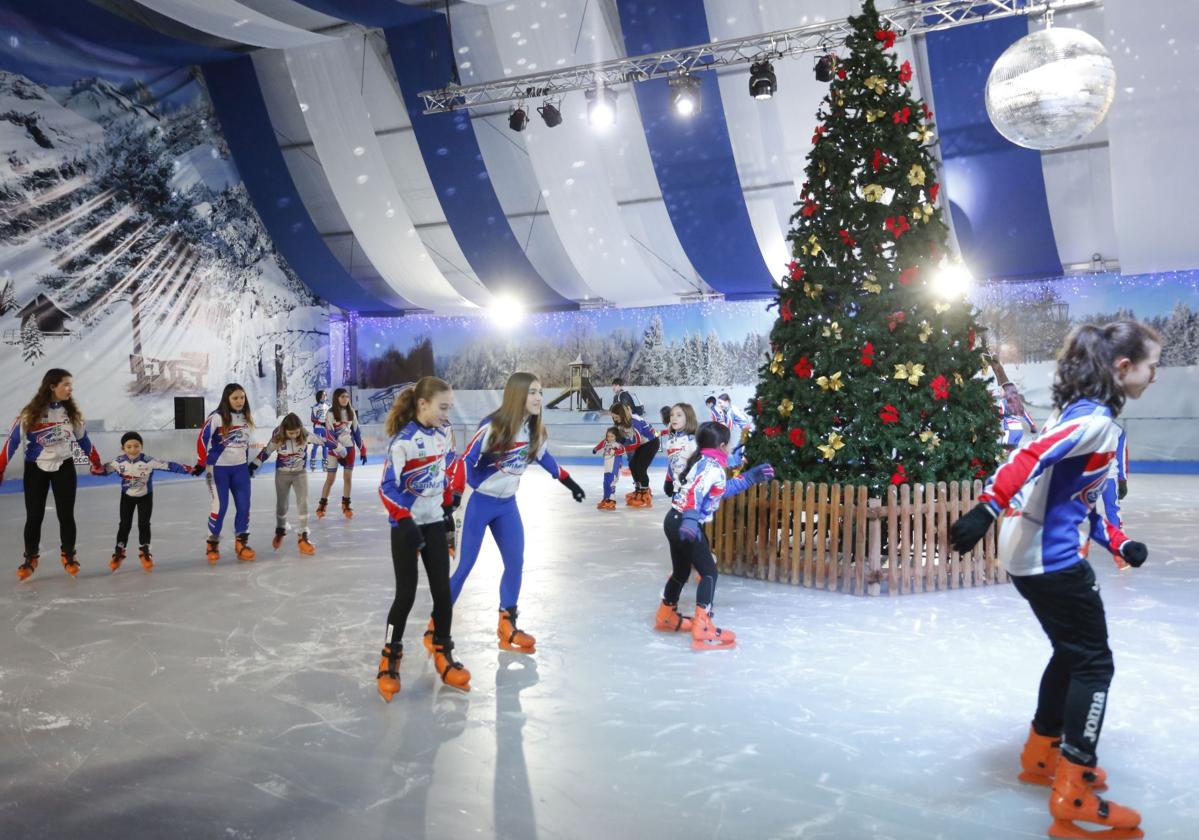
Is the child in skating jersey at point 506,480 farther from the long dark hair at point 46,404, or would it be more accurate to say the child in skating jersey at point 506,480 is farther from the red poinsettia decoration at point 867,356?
the long dark hair at point 46,404

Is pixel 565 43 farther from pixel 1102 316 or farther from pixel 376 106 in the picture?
pixel 1102 316

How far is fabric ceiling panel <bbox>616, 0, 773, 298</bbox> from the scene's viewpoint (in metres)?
13.9

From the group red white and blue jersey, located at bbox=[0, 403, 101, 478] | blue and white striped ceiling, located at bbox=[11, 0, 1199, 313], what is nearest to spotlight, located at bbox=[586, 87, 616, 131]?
blue and white striped ceiling, located at bbox=[11, 0, 1199, 313]

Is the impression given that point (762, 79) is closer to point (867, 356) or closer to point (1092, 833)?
point (867, 356)

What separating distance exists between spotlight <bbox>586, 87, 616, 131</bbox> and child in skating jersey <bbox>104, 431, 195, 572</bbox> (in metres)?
8.28

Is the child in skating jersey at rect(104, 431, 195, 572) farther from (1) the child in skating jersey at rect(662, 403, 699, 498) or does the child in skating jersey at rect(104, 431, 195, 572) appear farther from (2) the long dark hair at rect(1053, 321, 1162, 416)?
(2) the long dark hair at rect(1053, 321, 1162, 416)

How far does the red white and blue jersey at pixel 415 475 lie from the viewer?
423 cm

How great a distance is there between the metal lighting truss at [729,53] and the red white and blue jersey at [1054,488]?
30.0 feet

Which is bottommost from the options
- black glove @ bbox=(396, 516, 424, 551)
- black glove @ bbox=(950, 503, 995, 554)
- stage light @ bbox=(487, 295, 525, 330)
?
black glove @ bbox=(950, 503, 995, 554)

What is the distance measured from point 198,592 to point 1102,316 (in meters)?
15.9

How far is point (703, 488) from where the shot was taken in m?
5.06

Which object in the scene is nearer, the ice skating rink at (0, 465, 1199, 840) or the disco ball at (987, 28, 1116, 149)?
the ice skating rink at (0, 465, 1199, 840)

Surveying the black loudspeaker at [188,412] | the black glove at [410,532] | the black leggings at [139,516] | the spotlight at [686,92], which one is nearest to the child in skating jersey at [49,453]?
the black leggings at [139,516]

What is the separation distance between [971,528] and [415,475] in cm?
252
